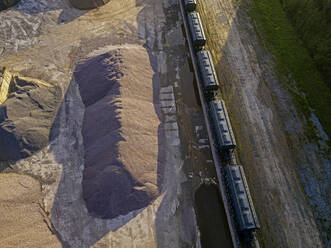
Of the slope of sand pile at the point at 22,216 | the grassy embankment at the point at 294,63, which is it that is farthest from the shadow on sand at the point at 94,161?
the grassy embankment at the point at 294,63

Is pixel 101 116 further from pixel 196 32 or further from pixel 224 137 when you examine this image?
pixel 196 32

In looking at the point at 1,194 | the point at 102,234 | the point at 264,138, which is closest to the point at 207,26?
the point at 264,138

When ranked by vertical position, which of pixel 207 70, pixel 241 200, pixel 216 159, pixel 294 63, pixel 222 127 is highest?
pixel 294 63

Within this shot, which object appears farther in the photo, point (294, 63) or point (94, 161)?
point (294, 63)

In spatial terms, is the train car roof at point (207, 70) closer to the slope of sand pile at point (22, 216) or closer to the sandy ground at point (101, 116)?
the sandy ground at point (101, 116)

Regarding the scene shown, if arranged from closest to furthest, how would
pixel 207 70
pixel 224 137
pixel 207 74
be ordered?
pixel 224 137
pixel 207 74
pixel 207 70

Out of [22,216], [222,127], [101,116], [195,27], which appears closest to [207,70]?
[195,27]

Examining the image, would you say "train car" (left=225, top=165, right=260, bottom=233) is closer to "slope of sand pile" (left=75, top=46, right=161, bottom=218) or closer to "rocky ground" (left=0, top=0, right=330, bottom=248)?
"rocky ground" (left=0, top=0, right=330, bottom=248)
